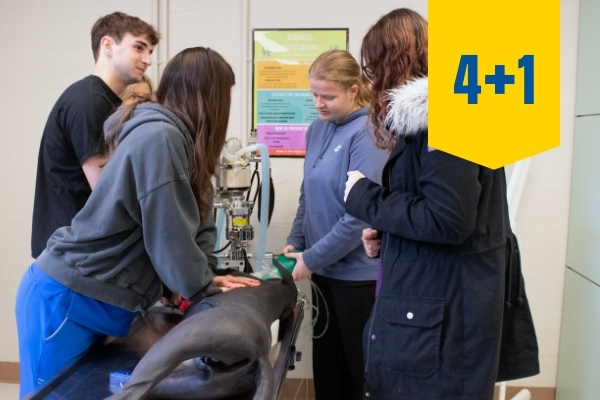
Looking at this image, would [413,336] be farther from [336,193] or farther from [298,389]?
[298,389]

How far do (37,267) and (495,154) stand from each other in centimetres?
104

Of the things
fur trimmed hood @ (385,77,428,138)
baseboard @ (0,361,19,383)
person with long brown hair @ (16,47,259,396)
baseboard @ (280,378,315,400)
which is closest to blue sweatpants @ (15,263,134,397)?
person with long brown hair @ (16,47,259,396)

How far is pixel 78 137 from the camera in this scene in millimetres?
1549

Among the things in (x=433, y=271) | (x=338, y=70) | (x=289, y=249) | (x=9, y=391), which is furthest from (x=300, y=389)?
(x=433, y=271)

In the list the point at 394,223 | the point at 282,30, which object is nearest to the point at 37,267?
the point at 394,223

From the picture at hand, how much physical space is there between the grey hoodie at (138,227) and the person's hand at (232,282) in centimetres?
13

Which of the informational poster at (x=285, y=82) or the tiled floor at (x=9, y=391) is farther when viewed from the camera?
the tiled floor at (x=9, y=391)

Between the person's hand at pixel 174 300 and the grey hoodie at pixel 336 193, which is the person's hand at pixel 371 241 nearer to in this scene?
the grey hoodie at pixel 336 193

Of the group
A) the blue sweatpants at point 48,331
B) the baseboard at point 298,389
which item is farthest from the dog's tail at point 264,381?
the baseboard at point 298,389

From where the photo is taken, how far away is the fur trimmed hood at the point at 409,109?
1052mm

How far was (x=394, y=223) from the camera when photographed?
1097 mm

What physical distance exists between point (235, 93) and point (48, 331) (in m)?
1.59

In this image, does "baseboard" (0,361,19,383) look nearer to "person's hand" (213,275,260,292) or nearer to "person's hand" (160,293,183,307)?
"person's hand" (160,293,183,307)

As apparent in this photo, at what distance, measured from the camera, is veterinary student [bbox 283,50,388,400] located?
180cm
